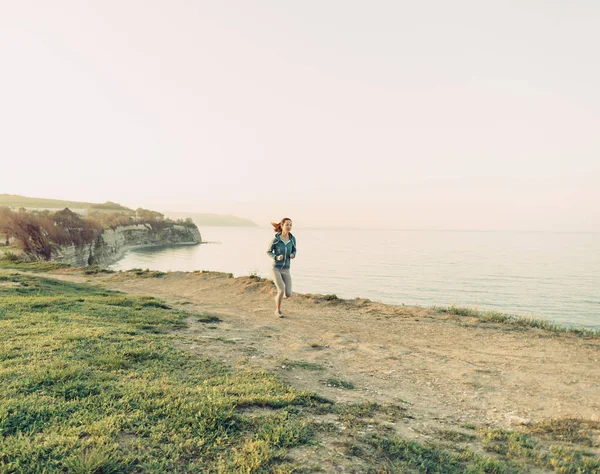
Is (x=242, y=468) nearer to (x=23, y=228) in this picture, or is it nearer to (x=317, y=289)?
(x=317, y=289)

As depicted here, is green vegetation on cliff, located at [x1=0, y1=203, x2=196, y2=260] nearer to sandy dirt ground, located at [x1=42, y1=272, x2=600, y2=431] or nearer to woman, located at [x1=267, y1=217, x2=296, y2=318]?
woman, located at [x1=267, y1=217, x2=296, y2=318]

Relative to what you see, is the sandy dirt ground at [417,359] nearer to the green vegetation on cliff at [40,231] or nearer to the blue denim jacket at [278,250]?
the blue denim jacket at [278,250]

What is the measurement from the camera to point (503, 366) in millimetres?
9250

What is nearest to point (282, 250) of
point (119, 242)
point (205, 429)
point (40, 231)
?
point (205, 429)

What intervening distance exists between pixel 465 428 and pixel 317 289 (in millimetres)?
30557

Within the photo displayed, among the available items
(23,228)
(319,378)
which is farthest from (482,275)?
(23,228)

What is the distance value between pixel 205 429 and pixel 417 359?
22.1 feet

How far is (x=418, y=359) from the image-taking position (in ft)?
31.2

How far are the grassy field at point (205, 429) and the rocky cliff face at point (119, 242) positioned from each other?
48819 millimetres

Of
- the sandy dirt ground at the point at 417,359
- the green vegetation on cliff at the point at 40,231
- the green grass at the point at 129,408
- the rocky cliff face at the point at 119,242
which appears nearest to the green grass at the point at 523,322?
the sandy dirt ground at the point at 417,359

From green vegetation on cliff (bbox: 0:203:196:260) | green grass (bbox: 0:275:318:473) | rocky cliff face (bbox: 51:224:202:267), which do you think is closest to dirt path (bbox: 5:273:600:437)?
green grass (bbox: 0:275:318:473)

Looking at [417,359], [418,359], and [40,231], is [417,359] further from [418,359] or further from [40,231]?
[40,231]

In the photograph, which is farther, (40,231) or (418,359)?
(40,231)

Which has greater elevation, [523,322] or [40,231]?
[40,231]
